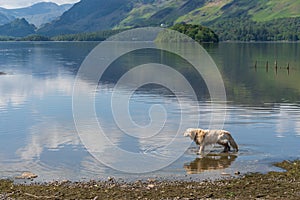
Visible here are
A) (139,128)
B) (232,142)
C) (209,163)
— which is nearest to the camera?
(209,163)

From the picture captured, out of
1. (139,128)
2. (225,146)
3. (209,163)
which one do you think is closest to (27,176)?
(209,163)

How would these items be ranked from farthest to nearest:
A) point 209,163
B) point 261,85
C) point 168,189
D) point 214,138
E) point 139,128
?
1. point 261,85
2. point 139,128
3. point 214,138
4. point 209,163
5. point 168,189

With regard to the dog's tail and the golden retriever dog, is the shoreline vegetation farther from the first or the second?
the dog's tail

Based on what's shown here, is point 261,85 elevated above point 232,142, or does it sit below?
below

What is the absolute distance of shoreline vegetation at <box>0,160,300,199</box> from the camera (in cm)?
2261

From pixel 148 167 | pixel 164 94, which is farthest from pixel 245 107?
pixel 148 167

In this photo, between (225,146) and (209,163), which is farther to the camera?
(225,146)

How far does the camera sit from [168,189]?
78.6 feet

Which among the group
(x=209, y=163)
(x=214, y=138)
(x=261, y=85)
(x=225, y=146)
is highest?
(x=214, y=138)

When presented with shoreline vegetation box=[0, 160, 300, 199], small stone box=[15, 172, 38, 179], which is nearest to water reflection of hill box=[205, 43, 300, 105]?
shoreline vegetation box=[0, 160, 300, 199]

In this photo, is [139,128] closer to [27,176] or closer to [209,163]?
[209,163]

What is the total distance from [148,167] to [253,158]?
7020 millimetres

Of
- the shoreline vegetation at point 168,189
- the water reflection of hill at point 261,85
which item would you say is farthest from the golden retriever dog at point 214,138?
the water reflection of hill at point 261,85

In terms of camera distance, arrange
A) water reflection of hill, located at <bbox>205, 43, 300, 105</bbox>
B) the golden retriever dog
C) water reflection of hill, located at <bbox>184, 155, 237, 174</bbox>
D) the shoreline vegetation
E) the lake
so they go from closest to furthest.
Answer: the shoreline vegetation → water reflection of hill, located at <bbox>184, 155, 237, 174</bbox> → the lake → the golden retriever dog → water reflection of hill, located at <bbox>205, 43, 300, 105</bbox>
